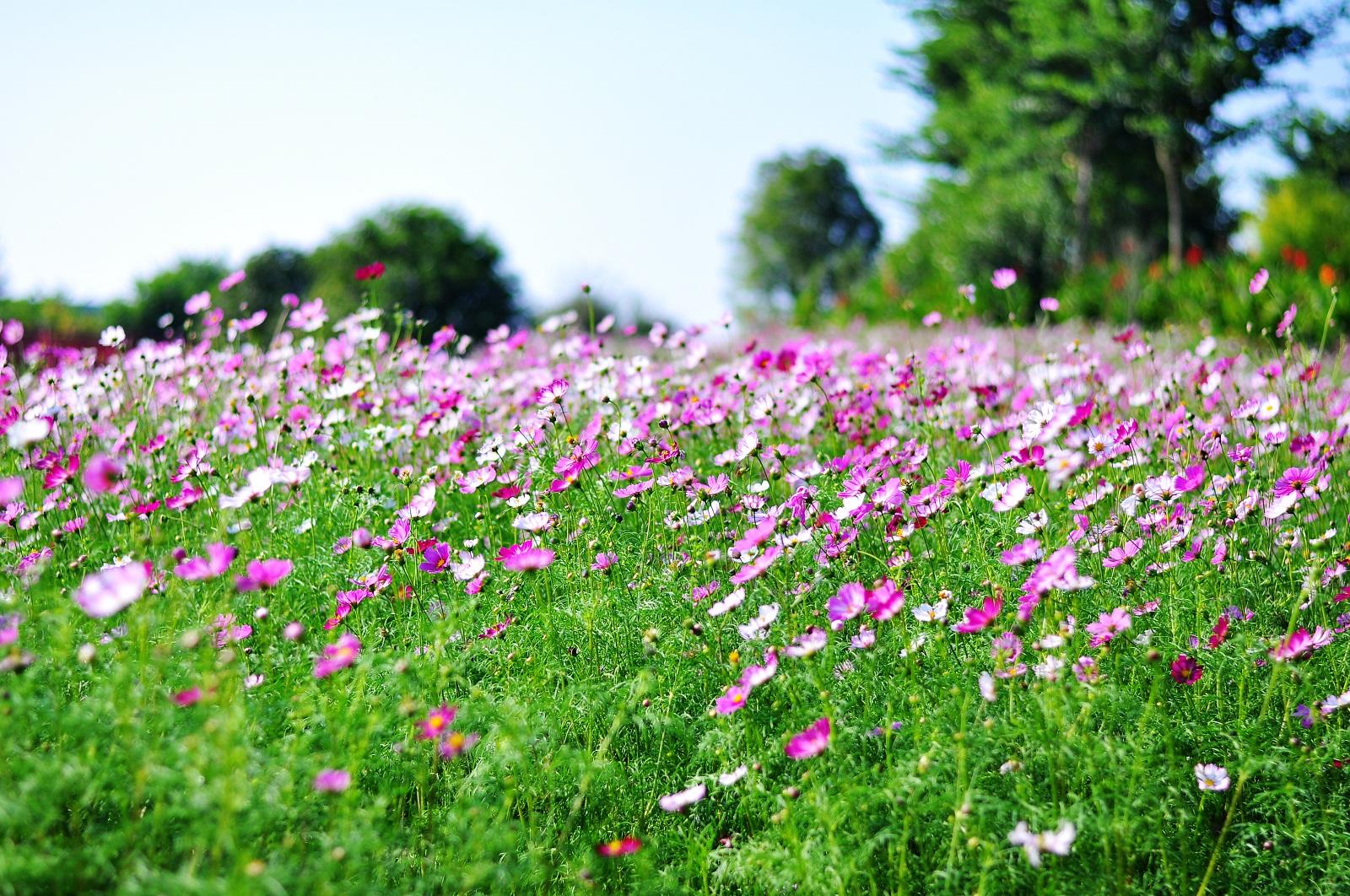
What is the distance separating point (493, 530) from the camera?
314 cm

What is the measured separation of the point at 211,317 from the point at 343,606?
2067mm

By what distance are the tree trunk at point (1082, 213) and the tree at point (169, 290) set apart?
73.2ft

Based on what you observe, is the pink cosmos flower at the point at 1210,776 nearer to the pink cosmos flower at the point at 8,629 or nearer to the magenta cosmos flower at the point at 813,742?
the magenta cosmos flower at the point at 813,742

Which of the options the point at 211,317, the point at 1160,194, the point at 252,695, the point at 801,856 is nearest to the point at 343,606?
the point at 252,695

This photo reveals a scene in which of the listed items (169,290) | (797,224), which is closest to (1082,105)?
(797,224)

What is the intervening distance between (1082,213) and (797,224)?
23.7 metres

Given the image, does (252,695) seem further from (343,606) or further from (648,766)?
(648,766)

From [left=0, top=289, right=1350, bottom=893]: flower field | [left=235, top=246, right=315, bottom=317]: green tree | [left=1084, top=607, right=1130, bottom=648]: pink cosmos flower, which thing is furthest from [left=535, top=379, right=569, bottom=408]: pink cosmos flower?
[left=235, top=246, right=315, bottom=317]: green tree

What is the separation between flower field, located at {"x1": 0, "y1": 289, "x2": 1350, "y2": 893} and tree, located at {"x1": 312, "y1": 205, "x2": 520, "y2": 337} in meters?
17.6

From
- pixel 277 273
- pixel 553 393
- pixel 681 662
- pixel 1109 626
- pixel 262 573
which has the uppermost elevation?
pixel 277 273

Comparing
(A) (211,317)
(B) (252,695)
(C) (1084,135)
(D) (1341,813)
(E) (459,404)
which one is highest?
(C) (1084,135)

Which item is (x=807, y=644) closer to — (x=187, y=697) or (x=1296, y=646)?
(x=1296, y=646)

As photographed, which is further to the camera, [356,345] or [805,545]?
[356,345]

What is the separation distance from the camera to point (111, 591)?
158 cm
